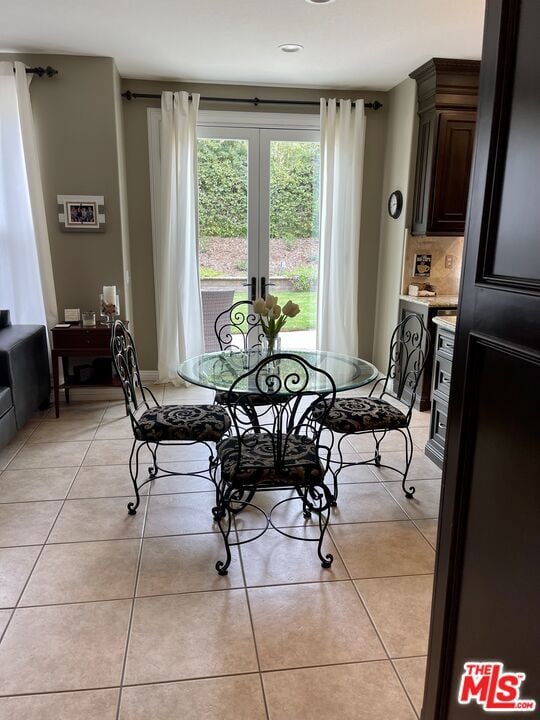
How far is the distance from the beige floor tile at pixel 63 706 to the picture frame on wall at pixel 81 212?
3.48 metres

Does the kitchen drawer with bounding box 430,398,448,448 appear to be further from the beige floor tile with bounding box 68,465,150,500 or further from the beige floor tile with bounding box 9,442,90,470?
the beige floor tile with bounding box 9,442,90,470

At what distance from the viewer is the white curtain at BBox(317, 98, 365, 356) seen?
4.67 m

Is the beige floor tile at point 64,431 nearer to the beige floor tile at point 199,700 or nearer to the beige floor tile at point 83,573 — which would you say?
the beige floor tile at point 83,573

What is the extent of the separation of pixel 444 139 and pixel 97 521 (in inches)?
145

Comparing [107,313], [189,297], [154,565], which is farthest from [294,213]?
[154,565]

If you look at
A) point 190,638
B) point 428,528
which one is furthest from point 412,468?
point 190,638

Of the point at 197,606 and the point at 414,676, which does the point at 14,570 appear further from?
the point at 414,676

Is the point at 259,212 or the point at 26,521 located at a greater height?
the point at 259,212

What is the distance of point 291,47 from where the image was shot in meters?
3.69

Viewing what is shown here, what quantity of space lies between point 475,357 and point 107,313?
360 centimetres

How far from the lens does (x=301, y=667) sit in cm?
176

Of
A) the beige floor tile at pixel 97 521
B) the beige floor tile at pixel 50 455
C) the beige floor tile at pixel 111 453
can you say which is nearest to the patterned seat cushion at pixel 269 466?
the beige floor tile at pixel 97 521

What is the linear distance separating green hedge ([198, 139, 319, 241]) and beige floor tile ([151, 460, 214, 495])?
2455 mm

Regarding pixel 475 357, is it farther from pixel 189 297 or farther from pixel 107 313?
pixel 189 297
